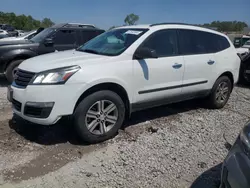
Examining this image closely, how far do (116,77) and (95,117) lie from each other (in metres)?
0.65

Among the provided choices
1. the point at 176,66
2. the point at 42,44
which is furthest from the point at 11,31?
the point at 176,66

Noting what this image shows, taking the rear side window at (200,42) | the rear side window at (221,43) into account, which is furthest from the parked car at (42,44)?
the rear side window at (221,43)

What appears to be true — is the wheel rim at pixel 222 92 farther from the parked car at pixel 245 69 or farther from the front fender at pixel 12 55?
the front fender at pixel 12 55

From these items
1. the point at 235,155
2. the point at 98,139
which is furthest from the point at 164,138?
the point at 235,155

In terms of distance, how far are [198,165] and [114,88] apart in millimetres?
1578

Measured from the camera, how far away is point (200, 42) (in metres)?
5.05

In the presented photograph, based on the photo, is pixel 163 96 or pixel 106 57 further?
A: pixel 163 96

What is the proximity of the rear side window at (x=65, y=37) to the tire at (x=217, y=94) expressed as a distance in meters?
4.47

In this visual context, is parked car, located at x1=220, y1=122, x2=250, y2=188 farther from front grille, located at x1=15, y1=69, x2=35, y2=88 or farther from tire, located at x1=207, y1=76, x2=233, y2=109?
tire, located at x1=207, y1=76, x2=233, y2=109

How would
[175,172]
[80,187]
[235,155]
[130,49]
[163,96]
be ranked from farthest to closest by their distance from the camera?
[163,96]
[130,49]
[175,172]
[80,187]
[235,155]

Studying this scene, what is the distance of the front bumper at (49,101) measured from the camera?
133 inches

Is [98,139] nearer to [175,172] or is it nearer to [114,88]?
[114,88]

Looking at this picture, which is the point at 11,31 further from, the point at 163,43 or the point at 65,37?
the point at 163,43

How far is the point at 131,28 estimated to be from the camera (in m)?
4.62
